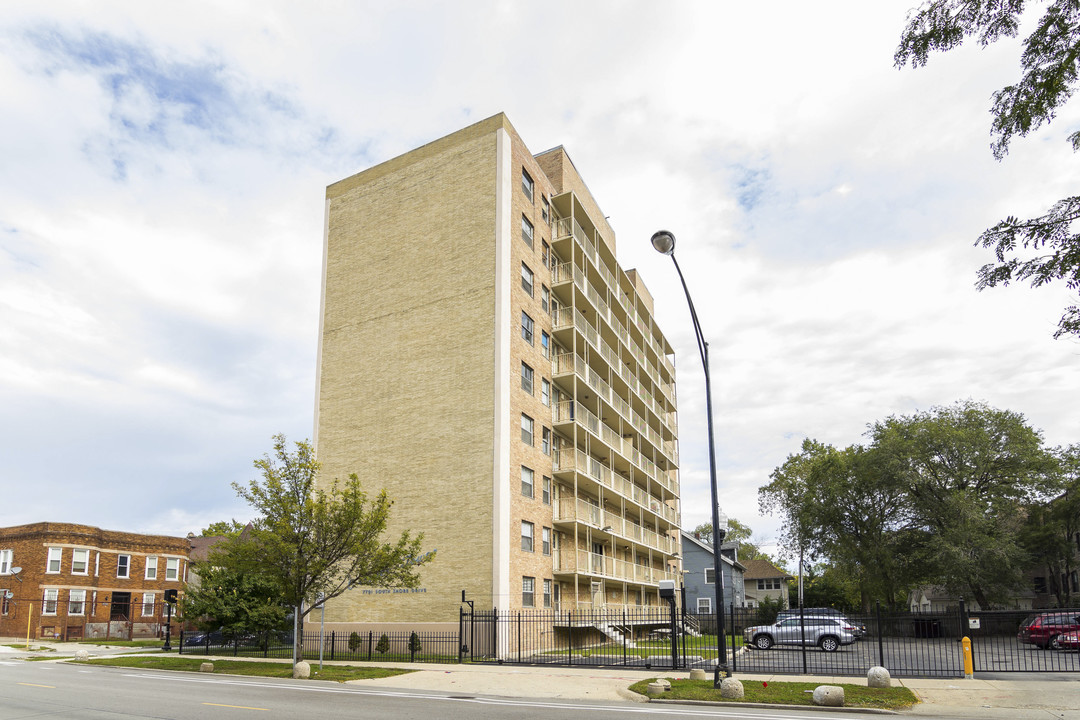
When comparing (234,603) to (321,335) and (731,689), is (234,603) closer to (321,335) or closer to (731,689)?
(321,335)

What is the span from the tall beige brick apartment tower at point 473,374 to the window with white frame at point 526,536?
0.28 ft

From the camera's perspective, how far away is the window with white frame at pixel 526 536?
1252 inches

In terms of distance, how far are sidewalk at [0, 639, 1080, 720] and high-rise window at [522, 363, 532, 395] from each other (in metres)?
13.0

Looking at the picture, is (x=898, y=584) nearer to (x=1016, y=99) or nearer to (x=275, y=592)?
(x=275, y=592)

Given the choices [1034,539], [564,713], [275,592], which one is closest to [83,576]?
[275,592]

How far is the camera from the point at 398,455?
32.9m

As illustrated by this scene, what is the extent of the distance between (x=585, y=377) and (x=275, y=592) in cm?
1807

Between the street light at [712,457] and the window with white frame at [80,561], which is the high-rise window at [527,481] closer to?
the street light at [712,457]

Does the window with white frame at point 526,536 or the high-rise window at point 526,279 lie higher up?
the high-rise window at point 526,279

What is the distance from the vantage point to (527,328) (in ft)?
115

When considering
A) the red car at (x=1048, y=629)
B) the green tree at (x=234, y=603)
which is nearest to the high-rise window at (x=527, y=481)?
the green tree at (x=234, y=603)

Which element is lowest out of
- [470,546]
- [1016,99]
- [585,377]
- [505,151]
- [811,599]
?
[811,599]

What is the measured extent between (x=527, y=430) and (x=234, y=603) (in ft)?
47.3

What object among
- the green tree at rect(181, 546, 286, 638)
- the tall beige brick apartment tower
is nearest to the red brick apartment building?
the green tree at rect(181, 546, 286, 638)
